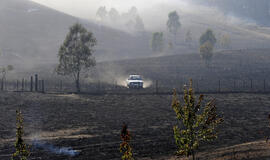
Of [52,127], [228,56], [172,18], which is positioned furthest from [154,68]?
[172,18]

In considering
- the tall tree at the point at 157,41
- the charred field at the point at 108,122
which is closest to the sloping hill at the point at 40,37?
the tall tree at the point at 157,41

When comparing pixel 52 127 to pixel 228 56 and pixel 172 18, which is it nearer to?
pixel 228 56

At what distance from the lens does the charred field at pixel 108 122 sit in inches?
870

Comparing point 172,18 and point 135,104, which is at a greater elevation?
point 172,18

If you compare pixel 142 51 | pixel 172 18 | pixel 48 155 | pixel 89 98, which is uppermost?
pixel 172 18

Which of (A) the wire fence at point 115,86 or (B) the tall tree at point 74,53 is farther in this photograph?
(A) the wire fence at point 115,86

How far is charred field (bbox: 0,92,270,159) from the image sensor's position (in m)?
22.1

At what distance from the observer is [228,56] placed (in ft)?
368

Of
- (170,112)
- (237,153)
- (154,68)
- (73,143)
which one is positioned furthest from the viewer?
(154,68)

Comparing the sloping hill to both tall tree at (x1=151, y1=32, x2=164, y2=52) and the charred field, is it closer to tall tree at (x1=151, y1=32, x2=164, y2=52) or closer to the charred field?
tall tree at (x1=151, y1=32, x2=164, y2=52)

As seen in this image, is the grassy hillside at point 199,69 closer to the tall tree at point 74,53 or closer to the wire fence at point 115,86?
the wire fence at point 115,86

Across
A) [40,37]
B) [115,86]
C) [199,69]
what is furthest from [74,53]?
[40,37]

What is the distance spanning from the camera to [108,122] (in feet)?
A: 102

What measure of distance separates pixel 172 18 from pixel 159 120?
487ft
